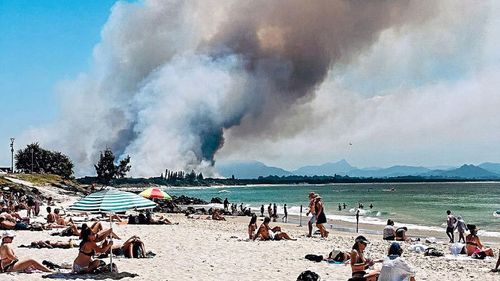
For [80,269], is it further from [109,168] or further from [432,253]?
[109,168]

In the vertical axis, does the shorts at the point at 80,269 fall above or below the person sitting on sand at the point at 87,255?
below

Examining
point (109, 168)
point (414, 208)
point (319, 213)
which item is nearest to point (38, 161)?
point (109, 168)

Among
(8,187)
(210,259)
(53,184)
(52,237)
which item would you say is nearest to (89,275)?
(210,259)

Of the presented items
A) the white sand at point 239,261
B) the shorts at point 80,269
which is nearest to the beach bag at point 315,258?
the white sand at point 239,261

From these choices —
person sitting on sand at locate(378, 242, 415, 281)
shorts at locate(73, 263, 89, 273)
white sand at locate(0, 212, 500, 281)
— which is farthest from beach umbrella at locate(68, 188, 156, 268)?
person sitting on sand at locate(378, 242, 415, 281)

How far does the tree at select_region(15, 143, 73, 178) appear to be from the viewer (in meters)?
117

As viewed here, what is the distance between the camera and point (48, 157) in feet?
401

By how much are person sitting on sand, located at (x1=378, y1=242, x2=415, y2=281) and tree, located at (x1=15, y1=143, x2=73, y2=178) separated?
113695mm

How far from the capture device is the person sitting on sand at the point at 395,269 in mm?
8570

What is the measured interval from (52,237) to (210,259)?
25.8 feet

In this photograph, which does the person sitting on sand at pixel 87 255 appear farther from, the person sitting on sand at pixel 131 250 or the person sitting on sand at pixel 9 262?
the person sitting on sand at pixel 131 250

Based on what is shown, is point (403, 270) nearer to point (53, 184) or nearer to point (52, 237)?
point (52, 237)

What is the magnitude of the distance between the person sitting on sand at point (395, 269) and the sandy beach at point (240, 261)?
10.6ft

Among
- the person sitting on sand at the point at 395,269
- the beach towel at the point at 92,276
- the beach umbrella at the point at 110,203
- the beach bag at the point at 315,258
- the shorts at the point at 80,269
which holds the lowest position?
the beach towel at the point at 92,276
